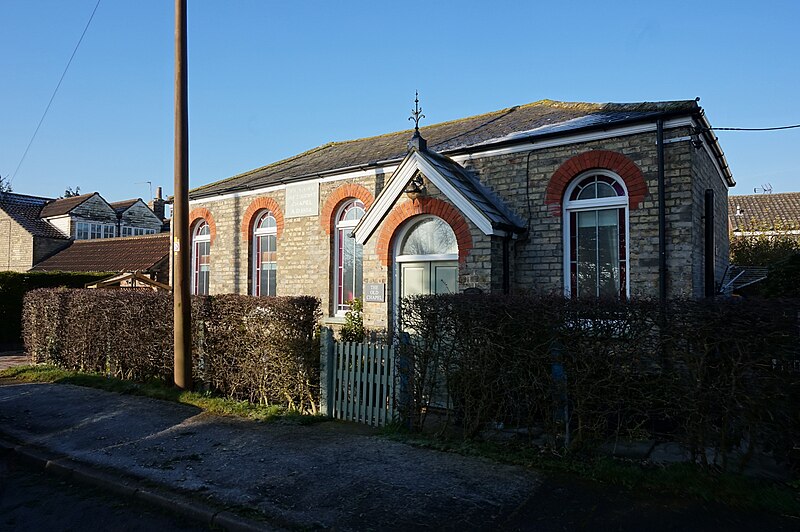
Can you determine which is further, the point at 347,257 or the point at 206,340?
the point at 347,257

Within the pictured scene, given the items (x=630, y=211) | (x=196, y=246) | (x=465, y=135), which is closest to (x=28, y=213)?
(x=196, y=246)

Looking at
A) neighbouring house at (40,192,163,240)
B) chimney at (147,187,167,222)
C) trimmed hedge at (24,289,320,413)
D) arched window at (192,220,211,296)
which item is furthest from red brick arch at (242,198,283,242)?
chimney at (147,187,167,222)

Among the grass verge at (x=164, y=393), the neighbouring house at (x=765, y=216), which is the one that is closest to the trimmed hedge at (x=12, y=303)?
the grass verge at (x=164, y=393)

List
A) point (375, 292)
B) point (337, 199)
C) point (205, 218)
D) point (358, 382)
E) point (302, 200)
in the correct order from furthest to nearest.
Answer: point (205, 218) < point (302, 200) < point (337, 199) < point (375, 292) < point (358, 382)

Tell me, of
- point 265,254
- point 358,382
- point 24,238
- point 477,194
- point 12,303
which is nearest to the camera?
point 358,382

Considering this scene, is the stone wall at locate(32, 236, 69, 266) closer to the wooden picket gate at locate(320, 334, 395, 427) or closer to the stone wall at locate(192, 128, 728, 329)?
the stone wall at locate(192, 128, 728, 329)

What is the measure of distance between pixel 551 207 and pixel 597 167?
3.42 feet

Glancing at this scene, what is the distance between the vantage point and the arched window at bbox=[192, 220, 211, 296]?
658 inches

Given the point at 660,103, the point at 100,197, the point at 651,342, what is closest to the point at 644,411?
the point at 651,342

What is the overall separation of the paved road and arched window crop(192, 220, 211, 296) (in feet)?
36.3

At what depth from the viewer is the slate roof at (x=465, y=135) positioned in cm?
923

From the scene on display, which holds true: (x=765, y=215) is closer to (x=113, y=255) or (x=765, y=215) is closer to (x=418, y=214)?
(x=418, y=214)

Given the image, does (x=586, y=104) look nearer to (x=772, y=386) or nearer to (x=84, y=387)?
(x=772, y=386)

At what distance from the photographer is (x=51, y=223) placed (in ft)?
114
